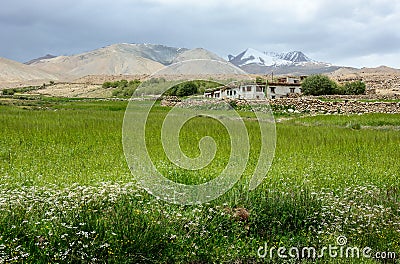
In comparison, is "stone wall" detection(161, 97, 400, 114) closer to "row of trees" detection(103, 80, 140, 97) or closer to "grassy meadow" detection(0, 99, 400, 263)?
"grassy meadow" detection(0, 99, 400, 263)

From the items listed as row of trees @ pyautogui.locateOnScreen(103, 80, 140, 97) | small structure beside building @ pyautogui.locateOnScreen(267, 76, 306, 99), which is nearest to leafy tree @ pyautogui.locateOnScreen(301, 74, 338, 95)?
small structure beside building @ pyautogui.locateOnScreen(267, 76, 306, 99)

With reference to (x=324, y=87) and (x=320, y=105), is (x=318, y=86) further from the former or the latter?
(x=320, y=105)

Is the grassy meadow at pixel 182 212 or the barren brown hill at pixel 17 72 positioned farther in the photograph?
the barren brown hill at pixel 17 72

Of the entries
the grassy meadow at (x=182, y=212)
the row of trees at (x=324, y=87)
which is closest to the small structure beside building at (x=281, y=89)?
the row of trees at (x=324, y=87)

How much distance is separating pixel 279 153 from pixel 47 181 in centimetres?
751

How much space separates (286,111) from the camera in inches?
1485

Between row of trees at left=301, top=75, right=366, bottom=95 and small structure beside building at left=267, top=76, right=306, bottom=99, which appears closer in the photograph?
small structure beside building at left=267, top=76, right=306, bottom=99

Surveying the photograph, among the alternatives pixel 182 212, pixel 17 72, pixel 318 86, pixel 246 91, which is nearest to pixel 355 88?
pixel 318 86

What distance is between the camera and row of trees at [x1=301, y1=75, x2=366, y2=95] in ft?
188

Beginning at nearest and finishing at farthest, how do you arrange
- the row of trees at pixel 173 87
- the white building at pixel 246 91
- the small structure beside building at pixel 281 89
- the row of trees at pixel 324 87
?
the row of trees at pixel 173 87 → the white building at pixel 246 91 → the small structure beside building at pixel 281 89 → the row of trees at pixel 324 87

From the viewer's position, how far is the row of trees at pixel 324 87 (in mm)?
57281

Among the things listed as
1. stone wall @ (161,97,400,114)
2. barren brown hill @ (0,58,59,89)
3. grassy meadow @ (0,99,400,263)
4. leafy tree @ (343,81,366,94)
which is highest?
barren brown hill @ (0,58,59,89)

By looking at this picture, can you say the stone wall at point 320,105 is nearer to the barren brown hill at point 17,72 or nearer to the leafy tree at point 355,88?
the leafy tree at point 355,88

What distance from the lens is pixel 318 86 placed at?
57.4 metres
